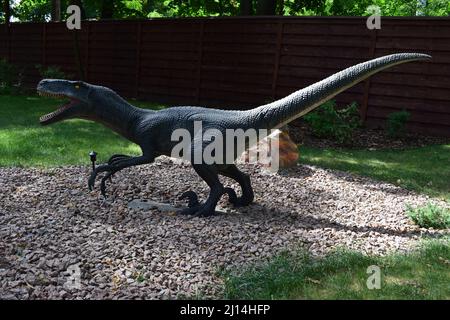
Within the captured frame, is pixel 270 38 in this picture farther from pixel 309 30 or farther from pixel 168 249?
pixel 168 249

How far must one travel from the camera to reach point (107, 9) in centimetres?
1739

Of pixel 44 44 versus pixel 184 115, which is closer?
pixel 184 115

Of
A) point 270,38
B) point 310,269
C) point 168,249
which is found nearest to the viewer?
point 310,269

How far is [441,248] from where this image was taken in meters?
3.95

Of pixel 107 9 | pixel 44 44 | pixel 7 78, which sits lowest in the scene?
pixel 7 78

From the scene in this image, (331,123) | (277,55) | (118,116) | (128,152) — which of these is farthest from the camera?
(277,55)

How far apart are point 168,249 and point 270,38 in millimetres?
8943

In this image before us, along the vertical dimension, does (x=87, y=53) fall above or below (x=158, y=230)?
above

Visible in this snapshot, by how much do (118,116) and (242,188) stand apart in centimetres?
141

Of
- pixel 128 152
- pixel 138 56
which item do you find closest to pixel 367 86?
pixel 128 152

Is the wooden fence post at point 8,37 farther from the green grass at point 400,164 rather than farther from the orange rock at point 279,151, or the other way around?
the orange rock at point 279,151

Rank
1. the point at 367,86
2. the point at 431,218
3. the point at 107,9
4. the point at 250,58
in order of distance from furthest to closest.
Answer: the point at 107,9 < the point at 250,58 < the point at 367,86 < the point at 431,218

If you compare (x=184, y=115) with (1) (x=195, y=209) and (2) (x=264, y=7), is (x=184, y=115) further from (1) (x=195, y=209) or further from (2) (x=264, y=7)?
(2) (x=264, y=7)

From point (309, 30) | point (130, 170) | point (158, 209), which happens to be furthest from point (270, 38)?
point (158, 209)
